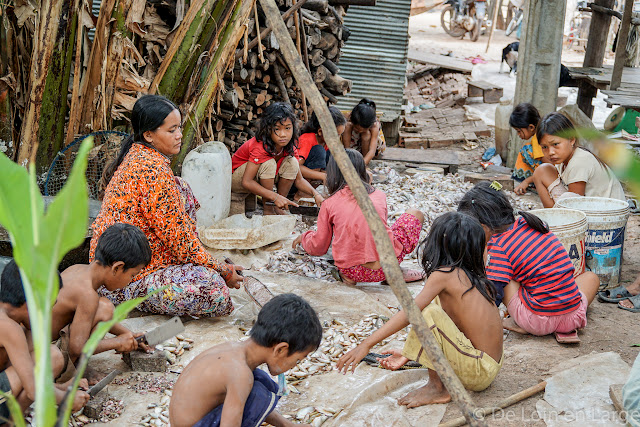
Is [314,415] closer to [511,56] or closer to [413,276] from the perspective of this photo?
[413,276]

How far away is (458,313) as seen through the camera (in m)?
2.78

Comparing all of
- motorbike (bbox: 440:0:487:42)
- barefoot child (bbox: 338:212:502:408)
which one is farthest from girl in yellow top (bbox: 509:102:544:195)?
motorbike (bbox: 440:0:487:42)

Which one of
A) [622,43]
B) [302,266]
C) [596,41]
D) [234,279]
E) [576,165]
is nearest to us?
[234,279]

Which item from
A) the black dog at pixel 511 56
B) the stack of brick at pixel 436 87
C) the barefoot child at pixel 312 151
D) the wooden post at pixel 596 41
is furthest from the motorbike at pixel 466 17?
the barefoot child at pixel 312 151

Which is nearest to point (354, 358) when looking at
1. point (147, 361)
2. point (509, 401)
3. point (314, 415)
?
point (314, 415)

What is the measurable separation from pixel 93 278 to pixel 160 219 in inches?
22.1

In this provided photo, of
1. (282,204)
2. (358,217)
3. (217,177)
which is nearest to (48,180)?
(217,177)

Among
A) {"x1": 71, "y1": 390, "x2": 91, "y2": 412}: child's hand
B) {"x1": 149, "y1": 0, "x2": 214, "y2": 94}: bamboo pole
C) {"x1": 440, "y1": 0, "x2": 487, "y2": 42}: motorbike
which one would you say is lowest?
{"x1": 71, "y1": 390, "x2": 91, "y2": 412}: child's hand

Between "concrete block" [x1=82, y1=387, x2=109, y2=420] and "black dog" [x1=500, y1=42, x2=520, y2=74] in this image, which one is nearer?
"concrete block" [x1=82, y1=387, x2=109, y2=420]

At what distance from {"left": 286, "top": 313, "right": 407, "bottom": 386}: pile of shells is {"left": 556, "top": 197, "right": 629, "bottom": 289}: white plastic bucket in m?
1.46

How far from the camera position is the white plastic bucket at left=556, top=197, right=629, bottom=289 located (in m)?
3.99

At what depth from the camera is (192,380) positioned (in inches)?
86.0

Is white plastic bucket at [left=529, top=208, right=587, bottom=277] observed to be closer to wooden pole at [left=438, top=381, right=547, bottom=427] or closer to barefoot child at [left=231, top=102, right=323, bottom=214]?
wooden pole at [left=438, top=381, right=547, bottom=427]

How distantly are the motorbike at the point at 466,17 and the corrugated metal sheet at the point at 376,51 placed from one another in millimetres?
10464
